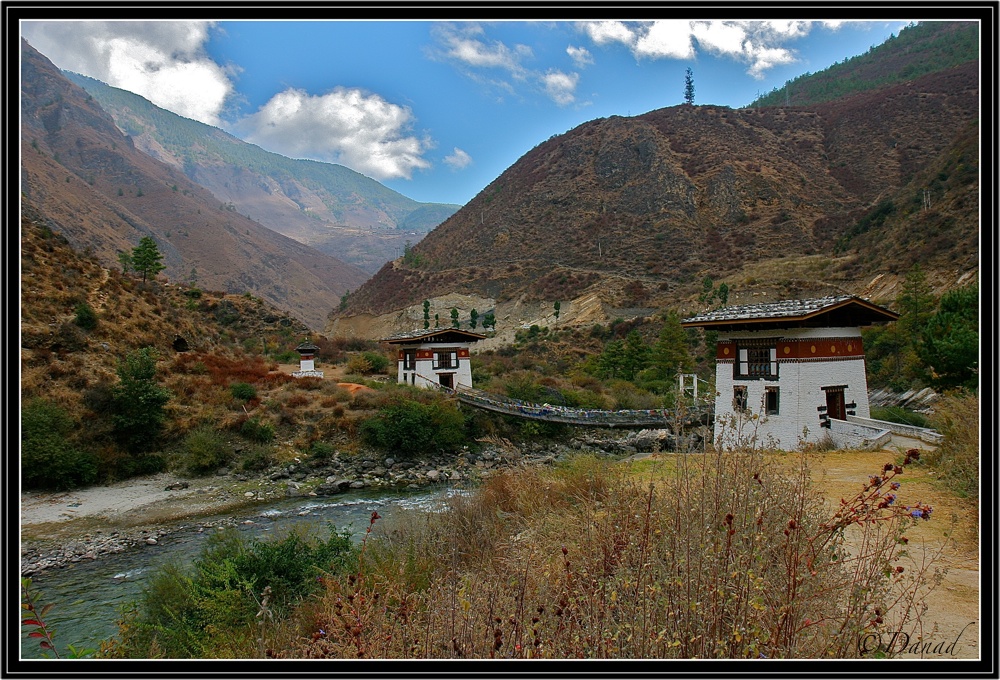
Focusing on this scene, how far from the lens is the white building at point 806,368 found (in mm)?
11008

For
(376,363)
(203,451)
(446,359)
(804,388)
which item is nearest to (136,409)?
(203,451)

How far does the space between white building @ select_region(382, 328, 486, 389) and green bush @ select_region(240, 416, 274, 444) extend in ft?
27.5

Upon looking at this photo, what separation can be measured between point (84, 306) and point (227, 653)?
23.7 metres

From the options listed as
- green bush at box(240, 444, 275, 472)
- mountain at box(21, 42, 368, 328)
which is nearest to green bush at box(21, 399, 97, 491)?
green bush at box(240, 444, 275, 472)

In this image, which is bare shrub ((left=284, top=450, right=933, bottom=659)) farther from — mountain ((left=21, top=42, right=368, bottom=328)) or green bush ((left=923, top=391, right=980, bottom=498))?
mountain ((left=21, top=42, right=368, bottom=328))

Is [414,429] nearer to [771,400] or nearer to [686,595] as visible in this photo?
[771,400]

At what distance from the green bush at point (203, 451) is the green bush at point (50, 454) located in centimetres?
254

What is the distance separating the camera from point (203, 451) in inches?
658

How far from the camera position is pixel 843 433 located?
35.9 ft

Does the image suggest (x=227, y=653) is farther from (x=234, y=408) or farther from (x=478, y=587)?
(x=234, y=408)

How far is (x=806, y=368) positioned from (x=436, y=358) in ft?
59.6

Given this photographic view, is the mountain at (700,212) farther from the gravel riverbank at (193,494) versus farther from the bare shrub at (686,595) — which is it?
the bare shrub at (686,595)

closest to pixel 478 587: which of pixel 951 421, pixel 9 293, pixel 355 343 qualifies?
pixel 9 293

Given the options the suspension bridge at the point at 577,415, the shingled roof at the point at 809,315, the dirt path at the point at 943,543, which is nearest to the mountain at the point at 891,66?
the suspension bridge at the point at 577,415
